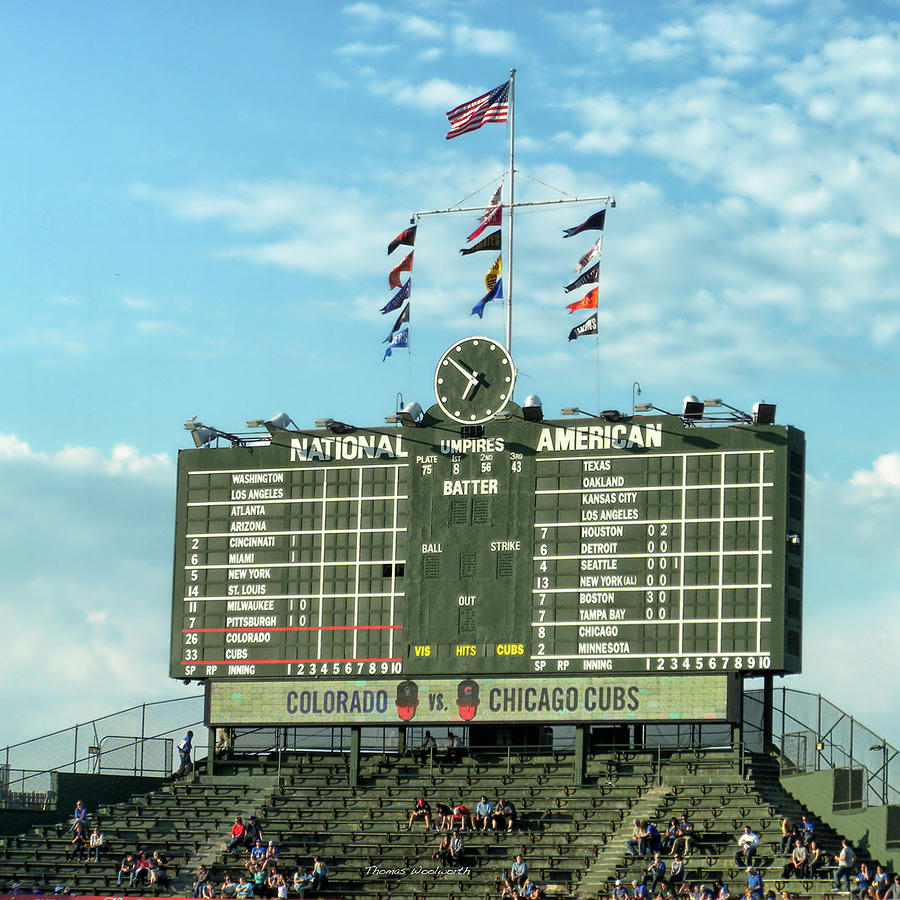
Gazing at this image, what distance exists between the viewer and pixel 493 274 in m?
49.5

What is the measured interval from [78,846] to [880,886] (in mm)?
20090

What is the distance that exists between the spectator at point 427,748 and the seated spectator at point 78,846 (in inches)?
343

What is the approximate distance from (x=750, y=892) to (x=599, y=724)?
626 cm

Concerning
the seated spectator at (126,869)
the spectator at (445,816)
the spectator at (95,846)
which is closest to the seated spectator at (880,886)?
the spectator at (445,816)

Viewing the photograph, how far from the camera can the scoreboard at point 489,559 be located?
4481 cm

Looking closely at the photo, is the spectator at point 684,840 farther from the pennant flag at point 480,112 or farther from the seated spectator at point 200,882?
the pennant flag at point 480,112

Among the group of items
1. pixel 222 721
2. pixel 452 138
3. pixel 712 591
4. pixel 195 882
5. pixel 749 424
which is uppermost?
pixel 452 138

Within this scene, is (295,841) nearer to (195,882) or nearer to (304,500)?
(195,882)

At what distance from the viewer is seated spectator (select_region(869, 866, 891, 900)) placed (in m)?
40.6

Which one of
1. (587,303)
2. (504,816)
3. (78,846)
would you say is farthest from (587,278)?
(78,846)

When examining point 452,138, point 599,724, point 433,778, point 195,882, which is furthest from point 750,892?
point 452,138

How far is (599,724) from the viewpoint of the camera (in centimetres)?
4609

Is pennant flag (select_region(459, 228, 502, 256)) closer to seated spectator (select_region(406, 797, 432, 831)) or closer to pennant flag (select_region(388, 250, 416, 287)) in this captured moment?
pennant flag (select_region(388, 250, 416, 287))

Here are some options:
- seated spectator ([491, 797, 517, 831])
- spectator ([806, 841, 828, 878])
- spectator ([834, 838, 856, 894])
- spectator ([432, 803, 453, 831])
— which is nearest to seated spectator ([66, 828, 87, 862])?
spectator ([432, 803, 453, 831])
